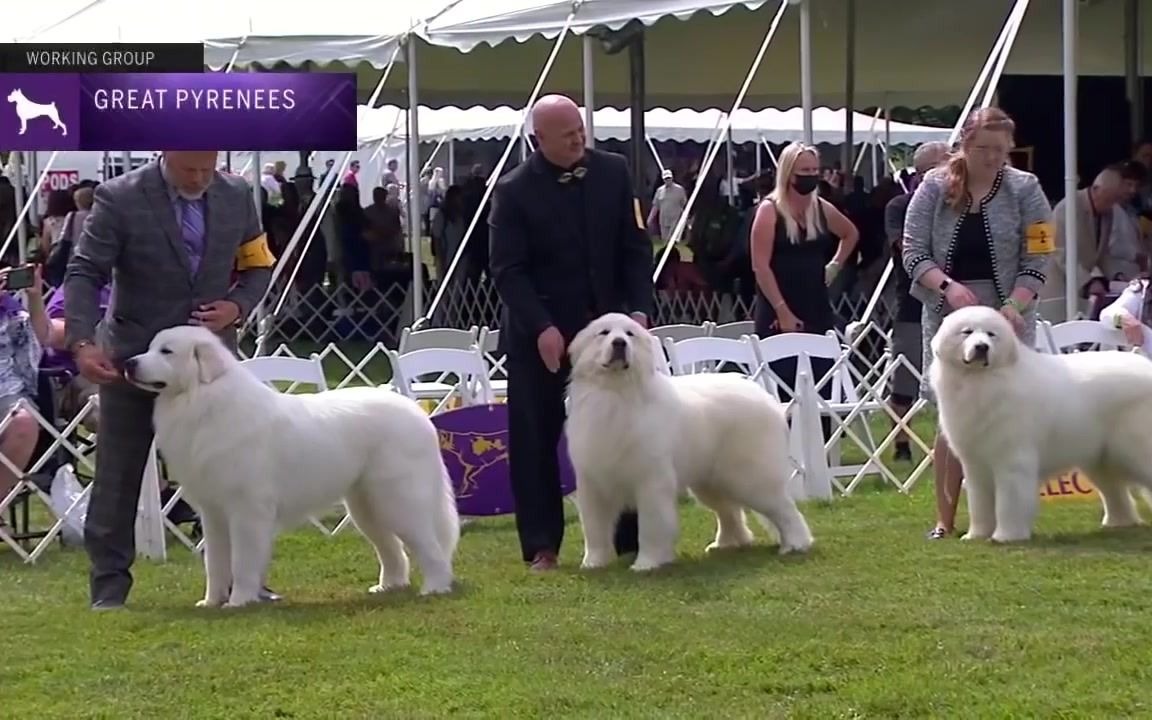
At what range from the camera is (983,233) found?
24.0 feet

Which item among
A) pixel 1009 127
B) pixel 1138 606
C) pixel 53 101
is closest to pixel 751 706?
pixel 1138 606

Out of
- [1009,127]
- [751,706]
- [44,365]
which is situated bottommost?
[751,706]

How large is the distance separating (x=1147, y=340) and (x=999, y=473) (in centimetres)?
205

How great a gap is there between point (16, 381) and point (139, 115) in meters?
5.71

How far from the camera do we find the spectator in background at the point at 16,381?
8156 millimetres

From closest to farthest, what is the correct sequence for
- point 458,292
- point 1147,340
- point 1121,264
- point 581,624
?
1. point 581,624
2. point 1147,340
3. point 1121,264
4. point 458,292

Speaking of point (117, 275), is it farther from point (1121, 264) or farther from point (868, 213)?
point (868, 213)

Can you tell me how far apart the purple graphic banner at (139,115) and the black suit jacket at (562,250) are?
6.59m

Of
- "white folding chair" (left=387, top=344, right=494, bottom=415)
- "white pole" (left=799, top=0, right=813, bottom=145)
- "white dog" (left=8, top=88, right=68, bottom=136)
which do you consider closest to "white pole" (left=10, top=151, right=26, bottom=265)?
"white dog" (left=8, top=88, right=68, bottom=136)

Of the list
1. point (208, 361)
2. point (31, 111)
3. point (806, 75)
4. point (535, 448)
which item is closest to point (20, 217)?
point (31, 111)

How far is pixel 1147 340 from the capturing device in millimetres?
8844

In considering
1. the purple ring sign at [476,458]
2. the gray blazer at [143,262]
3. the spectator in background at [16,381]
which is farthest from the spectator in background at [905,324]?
the spectator in background at [16,381]

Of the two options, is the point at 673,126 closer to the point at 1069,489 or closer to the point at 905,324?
the point at 905,324

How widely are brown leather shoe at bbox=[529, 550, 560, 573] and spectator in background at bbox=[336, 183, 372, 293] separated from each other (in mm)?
13105
